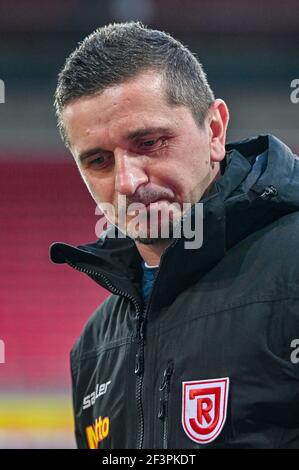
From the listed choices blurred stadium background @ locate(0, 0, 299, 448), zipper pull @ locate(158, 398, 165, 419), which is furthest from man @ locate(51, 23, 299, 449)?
blurred stadium background @ locate(0, 0, 299, 448)

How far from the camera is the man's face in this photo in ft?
2.65

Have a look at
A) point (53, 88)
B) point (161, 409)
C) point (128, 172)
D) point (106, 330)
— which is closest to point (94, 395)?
point (106, 330)

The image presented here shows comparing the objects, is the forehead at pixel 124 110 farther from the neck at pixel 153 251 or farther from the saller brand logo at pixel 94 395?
the saller brand logo at pixel 94 395

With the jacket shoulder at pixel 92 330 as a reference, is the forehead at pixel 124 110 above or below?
above

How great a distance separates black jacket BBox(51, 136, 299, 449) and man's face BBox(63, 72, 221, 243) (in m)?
0.04

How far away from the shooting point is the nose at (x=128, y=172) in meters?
0.80

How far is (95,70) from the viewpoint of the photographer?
83 cm

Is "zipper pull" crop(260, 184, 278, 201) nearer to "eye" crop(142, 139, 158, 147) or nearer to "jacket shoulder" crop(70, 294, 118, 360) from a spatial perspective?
"eye" crop(142, 139, 158, 147)

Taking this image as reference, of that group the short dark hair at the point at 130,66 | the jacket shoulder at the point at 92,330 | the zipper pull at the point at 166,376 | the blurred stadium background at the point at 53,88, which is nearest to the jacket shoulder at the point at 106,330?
the jacket shoulder at the point at 92,330

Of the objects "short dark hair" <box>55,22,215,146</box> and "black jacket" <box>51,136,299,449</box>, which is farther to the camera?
"short dark hair" <box>55,22,215,146</box>

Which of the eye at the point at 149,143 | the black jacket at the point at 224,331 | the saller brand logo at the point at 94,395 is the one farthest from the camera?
the saller brand logo at the point at 94,395

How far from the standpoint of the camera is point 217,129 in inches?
35.2

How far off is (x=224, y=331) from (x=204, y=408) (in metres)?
0.07
